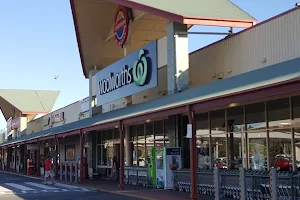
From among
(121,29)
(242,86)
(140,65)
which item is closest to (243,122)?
(242,86)

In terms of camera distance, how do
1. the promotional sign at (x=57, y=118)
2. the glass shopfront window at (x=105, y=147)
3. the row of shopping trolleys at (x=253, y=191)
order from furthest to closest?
the promotional sign at (x=57, y=118) → the glass shopfront window at (x=105, y=147) → the row of shopping trolleys at (x=253, y=191)

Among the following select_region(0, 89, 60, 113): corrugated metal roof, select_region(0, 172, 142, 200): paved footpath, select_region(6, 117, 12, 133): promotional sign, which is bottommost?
select_region(0, 172, 142, 200): paved footpath

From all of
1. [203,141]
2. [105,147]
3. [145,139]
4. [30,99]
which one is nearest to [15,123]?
[30,99]

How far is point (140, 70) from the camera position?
23.0 metres

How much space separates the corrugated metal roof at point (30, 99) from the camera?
56125mm

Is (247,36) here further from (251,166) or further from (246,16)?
(251,166)

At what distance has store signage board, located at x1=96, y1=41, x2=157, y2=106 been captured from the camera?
2202cm

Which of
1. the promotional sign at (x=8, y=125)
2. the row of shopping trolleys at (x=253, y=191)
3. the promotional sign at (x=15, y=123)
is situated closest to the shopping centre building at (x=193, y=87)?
the row of shopping trolleys at (x=253, y=191)

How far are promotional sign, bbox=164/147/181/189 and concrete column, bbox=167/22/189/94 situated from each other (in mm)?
2398

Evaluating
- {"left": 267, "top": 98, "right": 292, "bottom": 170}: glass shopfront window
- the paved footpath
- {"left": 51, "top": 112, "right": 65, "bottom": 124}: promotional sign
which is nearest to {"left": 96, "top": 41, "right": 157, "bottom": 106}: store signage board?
the paved footpath

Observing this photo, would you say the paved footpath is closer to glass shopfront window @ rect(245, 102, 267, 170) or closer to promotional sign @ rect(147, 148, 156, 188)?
promotional sign @ rect(147, 148, 156, 188)

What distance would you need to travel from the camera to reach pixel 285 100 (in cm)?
1562

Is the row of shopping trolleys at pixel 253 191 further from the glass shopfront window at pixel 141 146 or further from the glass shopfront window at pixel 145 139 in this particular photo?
the glass shopfront window at pixel 141 146

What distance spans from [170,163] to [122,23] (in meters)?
9.71
